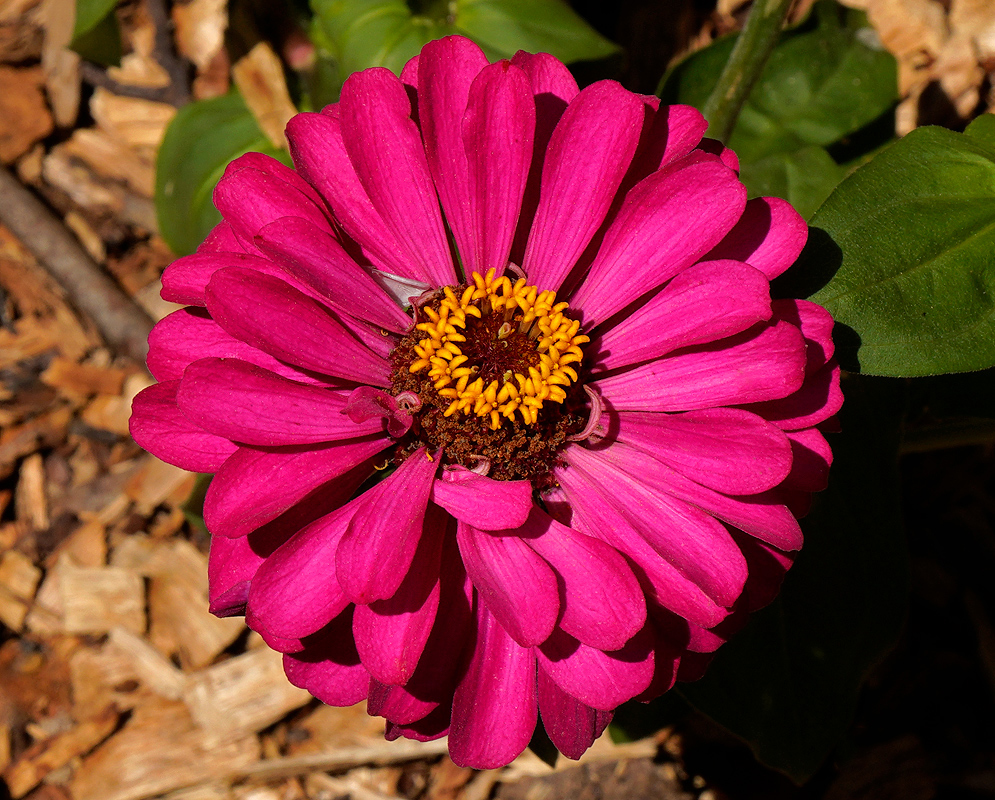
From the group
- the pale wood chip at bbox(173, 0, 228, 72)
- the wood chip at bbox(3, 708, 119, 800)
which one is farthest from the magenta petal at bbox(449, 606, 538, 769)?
the pale wood chip at bbox(173, 0, 228, 72)

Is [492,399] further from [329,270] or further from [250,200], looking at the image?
[250,200]

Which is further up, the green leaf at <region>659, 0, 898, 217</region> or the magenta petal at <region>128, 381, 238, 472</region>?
the magenta petal at <region>128, 381, 238, 472</region>

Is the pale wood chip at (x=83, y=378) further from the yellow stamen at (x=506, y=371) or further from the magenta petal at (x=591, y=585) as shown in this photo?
the magenta petal at (x=591, y=585)

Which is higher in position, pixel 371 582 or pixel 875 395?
pixel 371 582

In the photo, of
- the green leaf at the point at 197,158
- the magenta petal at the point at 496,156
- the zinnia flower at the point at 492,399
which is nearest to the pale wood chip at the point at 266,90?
the green leaf at the point at 197,158

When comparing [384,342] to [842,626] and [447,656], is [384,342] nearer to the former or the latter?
[447,656]

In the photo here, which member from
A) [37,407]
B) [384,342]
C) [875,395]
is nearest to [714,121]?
[875,395]

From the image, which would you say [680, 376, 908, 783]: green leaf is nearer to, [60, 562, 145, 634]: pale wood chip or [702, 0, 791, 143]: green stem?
[702, 0, 791, 143]: green stem

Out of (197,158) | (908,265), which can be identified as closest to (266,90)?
(197,158)
